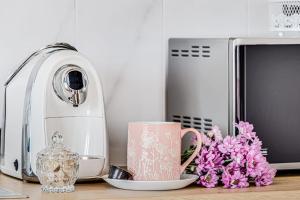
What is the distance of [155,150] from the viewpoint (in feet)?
4.89

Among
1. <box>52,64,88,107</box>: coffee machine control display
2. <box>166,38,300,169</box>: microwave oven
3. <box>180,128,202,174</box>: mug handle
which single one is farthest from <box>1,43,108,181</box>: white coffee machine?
<box>166,38,300,169</box>: microwave oven

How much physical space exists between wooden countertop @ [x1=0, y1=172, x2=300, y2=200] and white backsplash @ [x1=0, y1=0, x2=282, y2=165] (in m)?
0.35

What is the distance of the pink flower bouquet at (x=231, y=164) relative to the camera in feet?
4.98

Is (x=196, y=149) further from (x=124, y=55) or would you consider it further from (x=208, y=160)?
(x=124, y=55)

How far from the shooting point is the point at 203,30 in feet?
6.43

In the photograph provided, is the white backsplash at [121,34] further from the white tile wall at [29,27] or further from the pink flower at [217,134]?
the pink flower at [217,134]

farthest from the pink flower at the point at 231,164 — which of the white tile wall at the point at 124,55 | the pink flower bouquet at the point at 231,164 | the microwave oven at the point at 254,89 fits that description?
the white tile wall at the point at 124,55

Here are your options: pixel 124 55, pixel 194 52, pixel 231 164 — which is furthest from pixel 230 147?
pixel 124 55

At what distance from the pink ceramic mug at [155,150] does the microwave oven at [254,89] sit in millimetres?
194

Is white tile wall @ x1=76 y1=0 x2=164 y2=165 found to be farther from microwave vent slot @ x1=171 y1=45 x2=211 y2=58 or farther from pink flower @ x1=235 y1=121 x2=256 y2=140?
pink flower @ x1=235 y1=121 x2=256 y2=140

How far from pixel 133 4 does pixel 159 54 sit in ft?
0.44

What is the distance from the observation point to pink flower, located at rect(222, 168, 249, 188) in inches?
59.4

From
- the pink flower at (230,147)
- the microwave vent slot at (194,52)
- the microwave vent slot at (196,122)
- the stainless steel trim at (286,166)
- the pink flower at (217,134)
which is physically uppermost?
the microwave vent slot at (194,52)

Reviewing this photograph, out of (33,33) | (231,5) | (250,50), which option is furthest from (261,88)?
(33,33)
